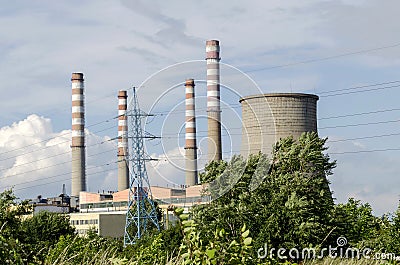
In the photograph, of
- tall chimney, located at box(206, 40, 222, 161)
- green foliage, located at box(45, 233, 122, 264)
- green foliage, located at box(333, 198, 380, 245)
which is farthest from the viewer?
tall chimney, located at box(206, 40, 222, 161)

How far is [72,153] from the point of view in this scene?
67.9 meters

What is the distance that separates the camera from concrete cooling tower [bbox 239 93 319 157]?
32.4m

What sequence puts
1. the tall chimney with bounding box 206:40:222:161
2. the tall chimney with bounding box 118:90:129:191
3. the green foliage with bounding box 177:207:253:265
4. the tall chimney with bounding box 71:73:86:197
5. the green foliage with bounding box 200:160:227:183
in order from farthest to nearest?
the tall chimney with bounding box 118:90:129:191, the tall chimney with bounding box 71:73:86:197, the tall chimney with bounding box 206:40:222:161, the green foliage with bounding box 200:160:227:183, the green foliage with bounding box 177:207:253:265

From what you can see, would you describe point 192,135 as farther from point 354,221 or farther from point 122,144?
point 354,221

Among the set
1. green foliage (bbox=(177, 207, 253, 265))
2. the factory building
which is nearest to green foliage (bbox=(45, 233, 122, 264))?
green foliage (bbox=(177, 207, 253, 265))

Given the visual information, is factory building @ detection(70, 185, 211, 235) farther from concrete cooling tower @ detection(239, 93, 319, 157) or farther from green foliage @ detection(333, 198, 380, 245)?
green foliage @ detection(333, 198, 380, 245)

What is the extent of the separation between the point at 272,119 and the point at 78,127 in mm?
36918

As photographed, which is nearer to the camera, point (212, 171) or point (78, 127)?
point (212, 171)

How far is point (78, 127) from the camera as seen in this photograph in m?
66.7

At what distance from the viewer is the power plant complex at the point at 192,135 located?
1300 inches

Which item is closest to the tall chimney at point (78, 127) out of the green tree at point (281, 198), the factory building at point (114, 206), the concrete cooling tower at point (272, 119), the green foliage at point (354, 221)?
the factory building at point (114, 206)

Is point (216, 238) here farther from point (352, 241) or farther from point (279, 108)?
point (279, 108)

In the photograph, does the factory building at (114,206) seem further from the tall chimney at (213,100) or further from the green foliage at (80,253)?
the green foliage at (80,253)

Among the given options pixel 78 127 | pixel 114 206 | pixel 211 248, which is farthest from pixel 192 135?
pixel 211 248
